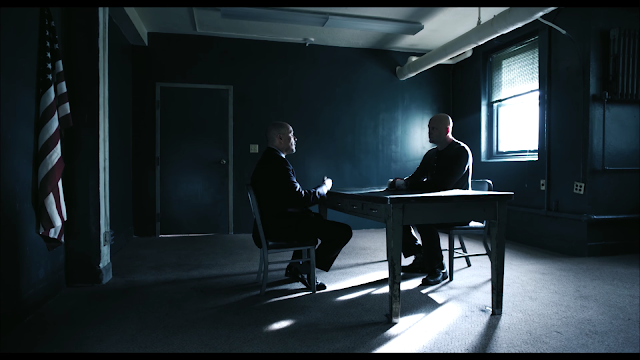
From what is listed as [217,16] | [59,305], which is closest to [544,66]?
[217,16]

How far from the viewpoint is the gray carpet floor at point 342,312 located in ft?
6.40

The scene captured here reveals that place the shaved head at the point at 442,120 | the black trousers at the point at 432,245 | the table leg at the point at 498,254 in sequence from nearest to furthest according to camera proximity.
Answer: the table leg at the point at 498,254, the black trousers at the point at 432,245, the shaved head at the point at 442,120

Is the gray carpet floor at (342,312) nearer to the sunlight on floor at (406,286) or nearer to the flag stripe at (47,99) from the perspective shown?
the sunlight on floor at (406,286)

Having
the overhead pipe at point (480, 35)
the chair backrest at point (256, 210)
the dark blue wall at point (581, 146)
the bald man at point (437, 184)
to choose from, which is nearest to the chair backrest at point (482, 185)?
the bald man at point (437, 184)

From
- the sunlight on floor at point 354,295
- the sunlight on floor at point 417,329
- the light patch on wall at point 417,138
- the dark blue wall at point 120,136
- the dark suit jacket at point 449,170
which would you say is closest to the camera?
the sunlight on floor at point 417,329

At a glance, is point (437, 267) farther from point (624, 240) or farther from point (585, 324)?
point (624, 240)

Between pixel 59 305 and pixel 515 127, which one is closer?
pixel 59 305

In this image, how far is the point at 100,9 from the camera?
3.00 metres

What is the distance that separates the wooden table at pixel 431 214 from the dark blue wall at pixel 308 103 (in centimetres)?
344

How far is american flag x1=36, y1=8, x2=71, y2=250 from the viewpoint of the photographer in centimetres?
245

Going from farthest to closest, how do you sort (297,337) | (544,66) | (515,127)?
1. (515,127)
2. (544,66)
3. (297,337)

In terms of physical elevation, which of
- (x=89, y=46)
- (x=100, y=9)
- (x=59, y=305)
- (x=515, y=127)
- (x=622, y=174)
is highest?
(x=100, y=9)

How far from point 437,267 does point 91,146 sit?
9.67 ft

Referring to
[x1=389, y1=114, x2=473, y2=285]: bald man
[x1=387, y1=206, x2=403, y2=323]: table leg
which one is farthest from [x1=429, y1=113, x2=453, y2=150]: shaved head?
[x1=387, y1=206, x2=403, y2=323]: table leg
